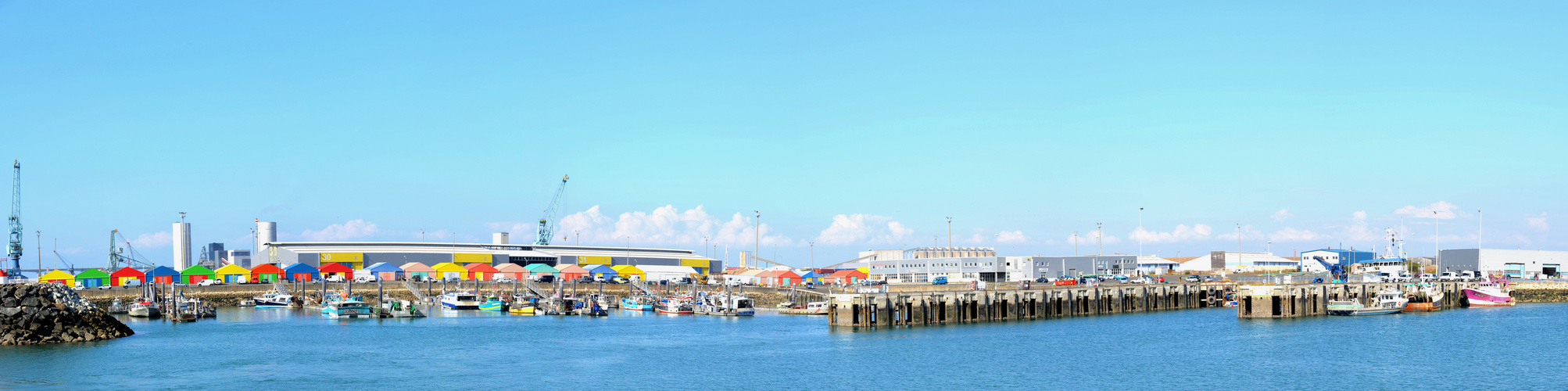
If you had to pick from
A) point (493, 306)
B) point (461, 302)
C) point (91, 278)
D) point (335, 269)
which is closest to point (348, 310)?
point (461, 302)

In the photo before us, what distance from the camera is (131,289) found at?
10700 cm

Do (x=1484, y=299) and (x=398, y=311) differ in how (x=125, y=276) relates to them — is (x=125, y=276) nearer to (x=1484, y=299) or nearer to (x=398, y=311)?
(x=398, y=311)

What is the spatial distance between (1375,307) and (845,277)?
73.9 m

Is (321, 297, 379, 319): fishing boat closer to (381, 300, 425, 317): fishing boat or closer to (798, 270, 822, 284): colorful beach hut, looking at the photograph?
(381, 300, 425, 317): fishing boat

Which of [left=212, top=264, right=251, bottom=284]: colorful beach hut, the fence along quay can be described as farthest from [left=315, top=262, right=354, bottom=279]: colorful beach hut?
the fence along quay

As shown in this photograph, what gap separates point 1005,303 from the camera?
282ft

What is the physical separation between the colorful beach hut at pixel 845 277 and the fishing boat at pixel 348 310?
217 ft

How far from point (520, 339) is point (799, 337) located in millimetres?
15813

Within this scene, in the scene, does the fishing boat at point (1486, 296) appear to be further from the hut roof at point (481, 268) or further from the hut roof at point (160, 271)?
the hut roof at point (160, 271)

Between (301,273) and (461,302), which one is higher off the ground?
(301,273)

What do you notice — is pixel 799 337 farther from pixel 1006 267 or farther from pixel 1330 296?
pixel 1006 267

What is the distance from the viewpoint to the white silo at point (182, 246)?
195 metres

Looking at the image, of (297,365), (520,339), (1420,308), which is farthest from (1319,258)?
(297,365)

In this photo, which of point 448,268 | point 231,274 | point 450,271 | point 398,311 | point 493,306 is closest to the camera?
point 398,311
